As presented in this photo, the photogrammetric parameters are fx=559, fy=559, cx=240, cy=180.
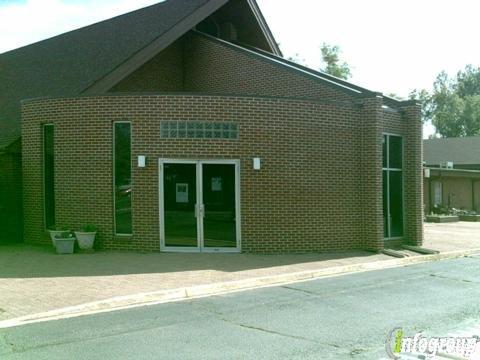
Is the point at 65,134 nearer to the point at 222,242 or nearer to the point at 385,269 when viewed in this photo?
the point at 222,242

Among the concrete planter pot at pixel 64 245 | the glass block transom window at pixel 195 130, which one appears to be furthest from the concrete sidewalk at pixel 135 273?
the glass block transom window at pixel 195 130

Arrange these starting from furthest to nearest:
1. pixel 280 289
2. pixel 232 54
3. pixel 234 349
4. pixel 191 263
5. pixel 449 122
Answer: pixel 449 122
pixel 232 54
pixel 191 263
pixel 280 289
pixel 234 349

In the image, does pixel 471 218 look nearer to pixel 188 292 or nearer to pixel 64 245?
pixel 64 245

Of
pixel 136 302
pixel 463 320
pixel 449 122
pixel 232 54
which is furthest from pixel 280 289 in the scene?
pixel 449 122

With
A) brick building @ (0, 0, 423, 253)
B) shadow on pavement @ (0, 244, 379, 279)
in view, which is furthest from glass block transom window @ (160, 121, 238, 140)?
shadow on pavement @ (0, 244, 379, 279)

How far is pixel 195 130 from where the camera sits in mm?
13695

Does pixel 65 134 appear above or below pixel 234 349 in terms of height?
above

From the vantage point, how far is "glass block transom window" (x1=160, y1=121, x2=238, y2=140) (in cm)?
1366

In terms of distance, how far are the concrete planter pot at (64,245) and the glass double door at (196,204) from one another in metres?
2.14

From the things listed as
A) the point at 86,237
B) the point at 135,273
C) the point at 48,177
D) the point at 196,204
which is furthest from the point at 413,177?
the point at 48,177

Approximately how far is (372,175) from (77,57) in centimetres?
1228

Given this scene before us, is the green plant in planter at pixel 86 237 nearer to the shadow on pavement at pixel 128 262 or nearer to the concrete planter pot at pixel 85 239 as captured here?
the concrete planter pot at pixel 85 239

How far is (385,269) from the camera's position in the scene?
41.7 ft

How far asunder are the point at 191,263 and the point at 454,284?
5339 mm
